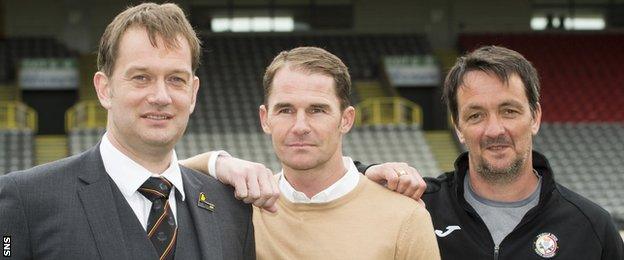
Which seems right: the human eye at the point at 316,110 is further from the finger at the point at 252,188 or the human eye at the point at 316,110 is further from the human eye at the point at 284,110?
the finger at the point at 252,188

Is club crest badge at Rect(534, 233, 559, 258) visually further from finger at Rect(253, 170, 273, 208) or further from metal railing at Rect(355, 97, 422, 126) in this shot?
metal railing at Rect(355, 97, 422, 126)

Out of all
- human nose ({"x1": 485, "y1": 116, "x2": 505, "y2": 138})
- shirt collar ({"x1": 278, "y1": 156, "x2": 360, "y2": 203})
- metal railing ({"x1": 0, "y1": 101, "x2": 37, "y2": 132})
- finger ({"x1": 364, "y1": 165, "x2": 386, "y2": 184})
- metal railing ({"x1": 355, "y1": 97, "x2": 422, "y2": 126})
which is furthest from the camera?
metal railing ({"x1": 355, "y1": 97, "x2": 422, "y2": 126})

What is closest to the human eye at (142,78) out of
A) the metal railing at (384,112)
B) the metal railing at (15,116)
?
the metal railing at (384,112)

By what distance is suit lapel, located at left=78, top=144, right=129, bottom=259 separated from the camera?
9.12 ft

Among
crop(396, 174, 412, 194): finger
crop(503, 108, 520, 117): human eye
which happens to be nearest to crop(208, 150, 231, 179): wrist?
crop(396, 174, 412, 194): finger

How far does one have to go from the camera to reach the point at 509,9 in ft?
80.7

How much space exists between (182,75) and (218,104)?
60.7ft

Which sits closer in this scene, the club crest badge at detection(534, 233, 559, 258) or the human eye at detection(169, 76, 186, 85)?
the human eye at detection(169, 76, 186, 85)

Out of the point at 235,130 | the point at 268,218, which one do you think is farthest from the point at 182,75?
the point at 235,130

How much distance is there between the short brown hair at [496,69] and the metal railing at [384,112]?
1567 centimetres

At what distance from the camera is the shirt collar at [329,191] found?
3.38 meters

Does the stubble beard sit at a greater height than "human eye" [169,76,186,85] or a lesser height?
lesser

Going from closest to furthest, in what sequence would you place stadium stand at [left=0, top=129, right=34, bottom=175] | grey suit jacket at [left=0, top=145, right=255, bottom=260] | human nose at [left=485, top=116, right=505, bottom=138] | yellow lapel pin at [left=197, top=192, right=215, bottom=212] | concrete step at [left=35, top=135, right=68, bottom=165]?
grey suit jacket at [left=0, top=145, right=255, bottom=260] → yellow lapel pin at [left=197, top=192, right=215, bottom=212] → human nose at [left=485, top=116, right=505, bottom=138] → stadium stand at [left=0, top=129, right=34, bottom=175] → concrete step at [left=35, top=135, right=68, bottom=165]

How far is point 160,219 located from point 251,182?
0.42 metres
